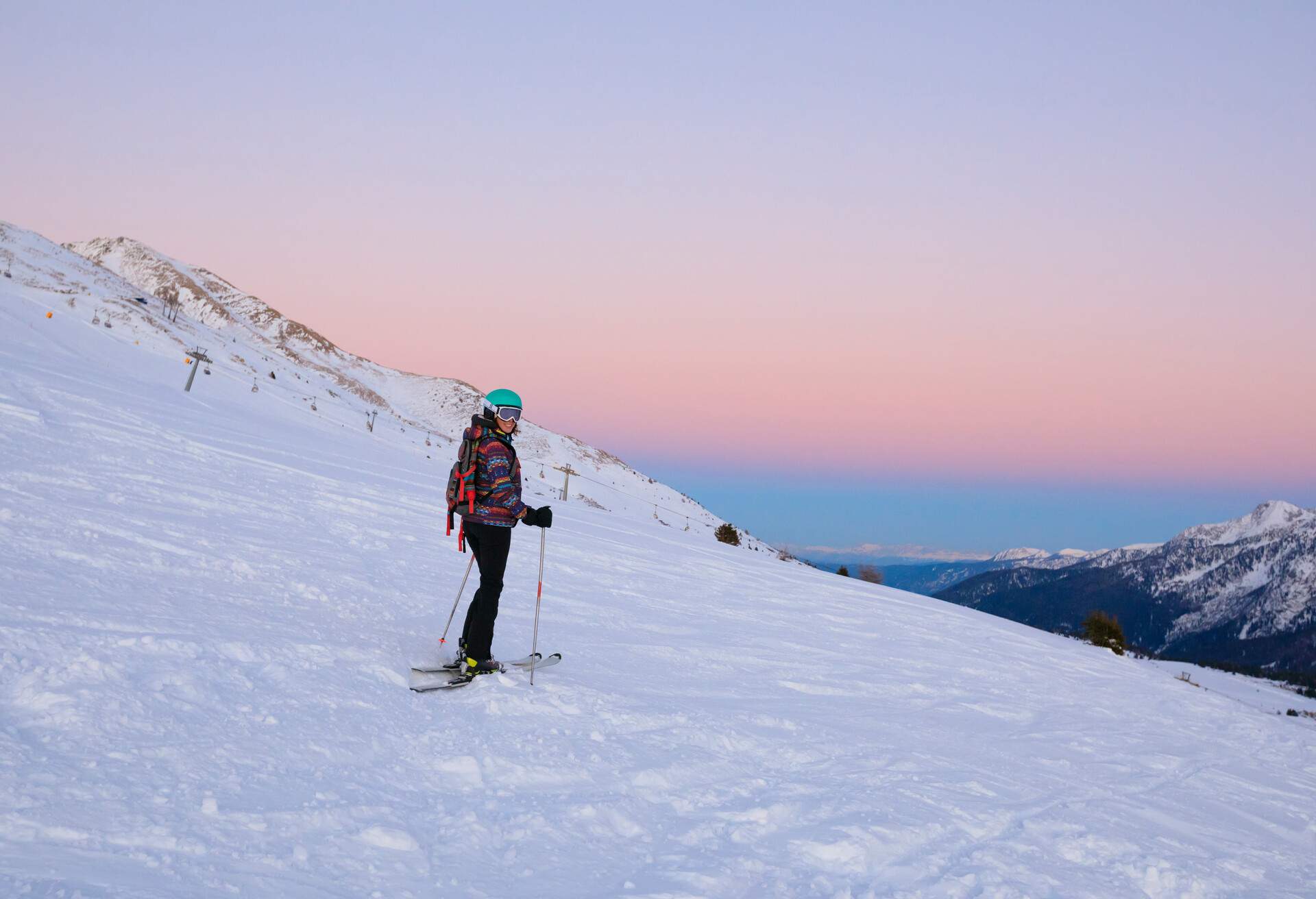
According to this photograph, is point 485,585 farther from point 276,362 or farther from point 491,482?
point 276,362

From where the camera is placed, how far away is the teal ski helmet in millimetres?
7410

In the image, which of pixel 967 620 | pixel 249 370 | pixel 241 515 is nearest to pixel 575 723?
pixel 241 515

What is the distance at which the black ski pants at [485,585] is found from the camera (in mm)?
7238

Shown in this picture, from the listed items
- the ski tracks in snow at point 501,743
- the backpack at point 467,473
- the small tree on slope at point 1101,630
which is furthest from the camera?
the small tree on slope at point 1101,630

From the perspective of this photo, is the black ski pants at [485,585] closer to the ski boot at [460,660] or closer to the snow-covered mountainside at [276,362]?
the ski boot at [460,660]

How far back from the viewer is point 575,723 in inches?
264

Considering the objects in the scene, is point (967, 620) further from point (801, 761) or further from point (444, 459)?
point (444, 459)

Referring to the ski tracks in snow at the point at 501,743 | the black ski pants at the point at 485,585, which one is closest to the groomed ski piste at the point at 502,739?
the ski tracks in snow at the point at 501,743

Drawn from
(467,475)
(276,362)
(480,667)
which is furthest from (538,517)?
(276,362)

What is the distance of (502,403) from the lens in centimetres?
745

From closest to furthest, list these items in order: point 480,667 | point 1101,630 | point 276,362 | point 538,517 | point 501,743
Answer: point 501,743, point 480,667, point 538,517, point 1101,630, point 276,362

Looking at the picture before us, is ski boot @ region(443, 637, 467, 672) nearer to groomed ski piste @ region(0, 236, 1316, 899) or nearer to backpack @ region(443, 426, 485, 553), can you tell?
groomed ski piste @ region(0, 236, 1316, 899)

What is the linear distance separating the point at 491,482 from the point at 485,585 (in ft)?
3.27

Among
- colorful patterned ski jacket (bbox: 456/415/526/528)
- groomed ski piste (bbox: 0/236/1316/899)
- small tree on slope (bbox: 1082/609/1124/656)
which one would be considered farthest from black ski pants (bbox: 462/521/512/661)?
small tree on slope (bbox: 1082/609/1124/656)
